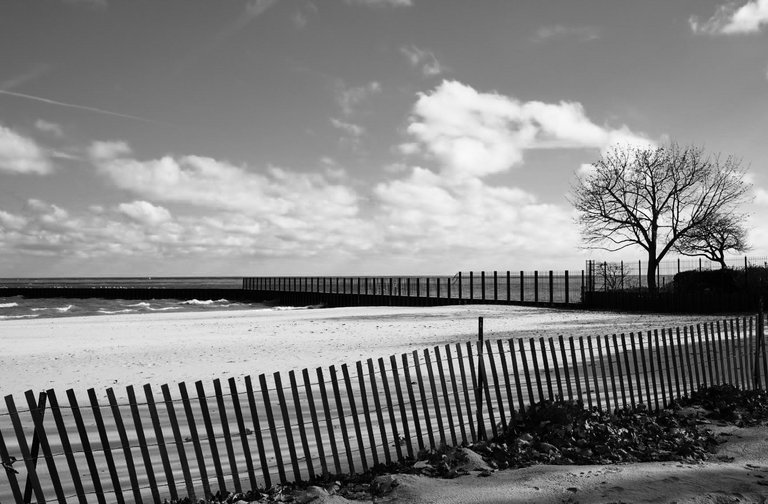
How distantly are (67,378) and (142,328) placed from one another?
47.8ft

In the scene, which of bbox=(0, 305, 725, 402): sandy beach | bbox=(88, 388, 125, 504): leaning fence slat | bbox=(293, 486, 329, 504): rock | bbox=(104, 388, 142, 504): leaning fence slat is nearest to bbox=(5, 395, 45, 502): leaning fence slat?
bbox=(88, 388, 125, 504): leaning fence slat

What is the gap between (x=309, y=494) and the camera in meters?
5.95

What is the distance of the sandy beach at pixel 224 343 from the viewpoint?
1379 cm

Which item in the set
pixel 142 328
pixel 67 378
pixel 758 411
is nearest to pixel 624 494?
pixel 758 411

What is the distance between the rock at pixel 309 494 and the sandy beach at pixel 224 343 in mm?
7036

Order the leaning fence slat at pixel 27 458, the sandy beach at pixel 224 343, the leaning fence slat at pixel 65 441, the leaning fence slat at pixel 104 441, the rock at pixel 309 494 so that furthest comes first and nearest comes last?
the sandy beach at pixel 224 343 < the rock at pixel 309 494 < the leaning fence slat at pixel 104 441 < the leaning fence slat at pixel 65 441 < the leaning fence slat at pixel 27 458

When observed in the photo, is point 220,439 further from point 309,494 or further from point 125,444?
point 125,444

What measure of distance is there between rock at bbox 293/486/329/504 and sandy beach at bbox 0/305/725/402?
23.1ft

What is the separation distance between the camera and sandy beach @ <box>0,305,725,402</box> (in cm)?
1379

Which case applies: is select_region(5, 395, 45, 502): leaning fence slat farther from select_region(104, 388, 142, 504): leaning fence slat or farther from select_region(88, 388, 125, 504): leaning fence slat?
select_region(104, 388, 142, 504): leaning fence slat

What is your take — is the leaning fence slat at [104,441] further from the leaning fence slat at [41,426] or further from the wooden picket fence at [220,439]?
the leaning fence slat at [41,426]

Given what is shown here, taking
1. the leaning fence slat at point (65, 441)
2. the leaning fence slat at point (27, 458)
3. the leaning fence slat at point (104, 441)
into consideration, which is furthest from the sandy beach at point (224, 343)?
the leaning fence slat at point (27, 458)

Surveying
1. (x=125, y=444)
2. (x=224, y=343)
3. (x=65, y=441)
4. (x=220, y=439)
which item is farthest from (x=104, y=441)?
(x=224, y=343)

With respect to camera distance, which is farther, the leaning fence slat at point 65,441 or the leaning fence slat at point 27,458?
the leaning fence slat at point 65,441
